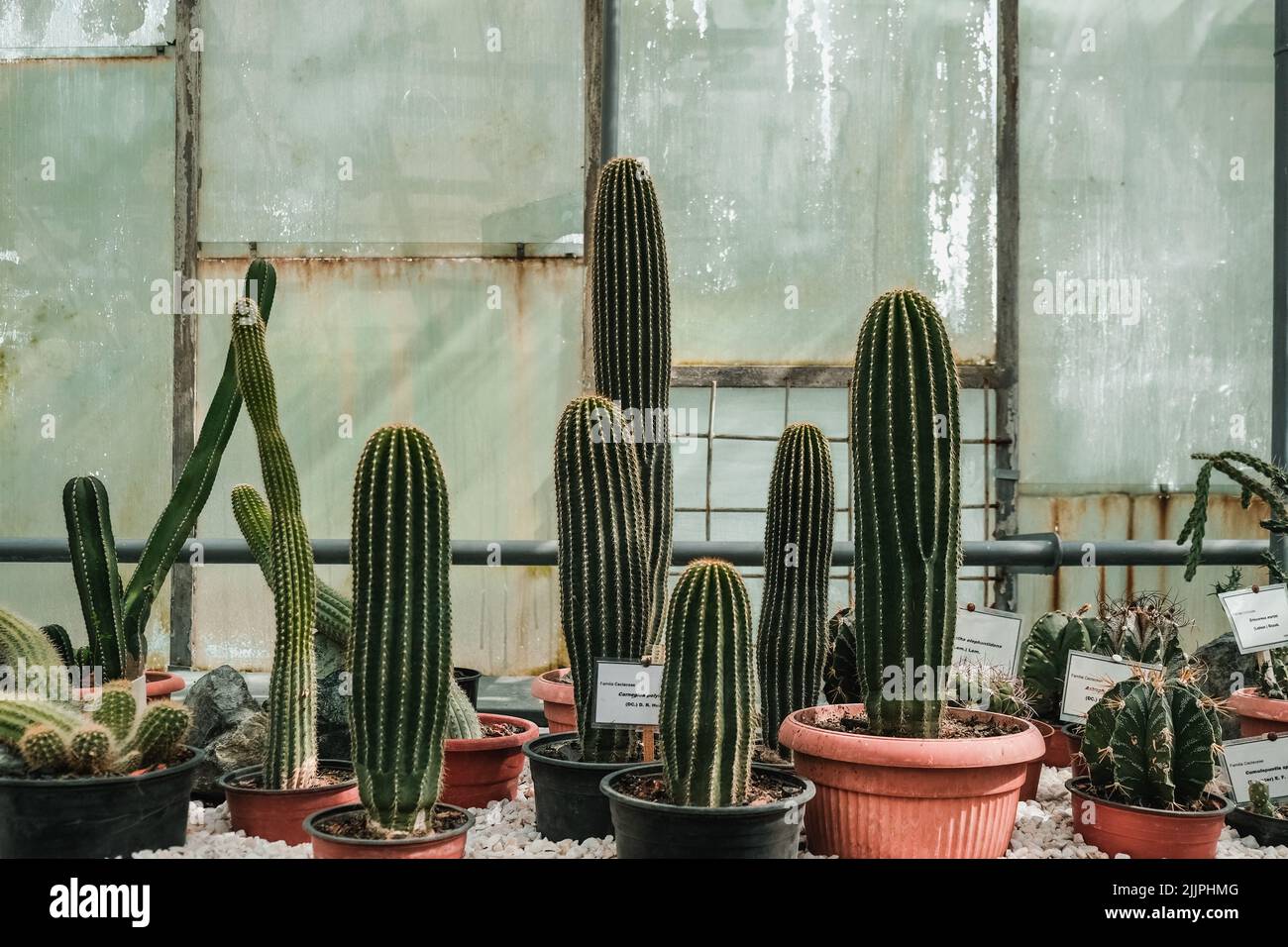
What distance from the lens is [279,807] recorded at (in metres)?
2.36

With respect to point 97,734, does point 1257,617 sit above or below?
above

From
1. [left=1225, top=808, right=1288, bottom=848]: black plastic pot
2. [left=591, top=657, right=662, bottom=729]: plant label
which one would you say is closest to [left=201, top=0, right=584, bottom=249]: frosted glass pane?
[left=591, top=657, right=662, bottom=729]: plant label

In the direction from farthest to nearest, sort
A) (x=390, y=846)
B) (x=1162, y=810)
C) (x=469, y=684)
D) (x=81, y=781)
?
(x=469, y=684) → (x=1162, y=810) → (x=81, y=781) → (x=390, y=846)

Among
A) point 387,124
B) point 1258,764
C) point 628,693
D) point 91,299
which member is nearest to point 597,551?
point 628,693

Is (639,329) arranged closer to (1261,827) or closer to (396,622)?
(396,622)

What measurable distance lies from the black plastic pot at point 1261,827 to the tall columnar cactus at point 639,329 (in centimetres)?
135

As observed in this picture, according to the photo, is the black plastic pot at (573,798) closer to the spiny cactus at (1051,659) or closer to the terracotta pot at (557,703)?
the terracotta pot at (557,703)

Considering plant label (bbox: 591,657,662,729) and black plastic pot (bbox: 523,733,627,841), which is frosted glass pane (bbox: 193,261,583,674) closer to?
black plastic pot (bbox: 523,733,627,841)

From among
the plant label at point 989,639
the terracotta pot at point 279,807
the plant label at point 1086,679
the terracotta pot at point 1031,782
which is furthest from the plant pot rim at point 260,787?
the plant label at point 1086,679

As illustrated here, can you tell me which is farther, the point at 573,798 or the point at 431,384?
the point at 431,384

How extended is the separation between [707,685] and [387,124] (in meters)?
4.42
